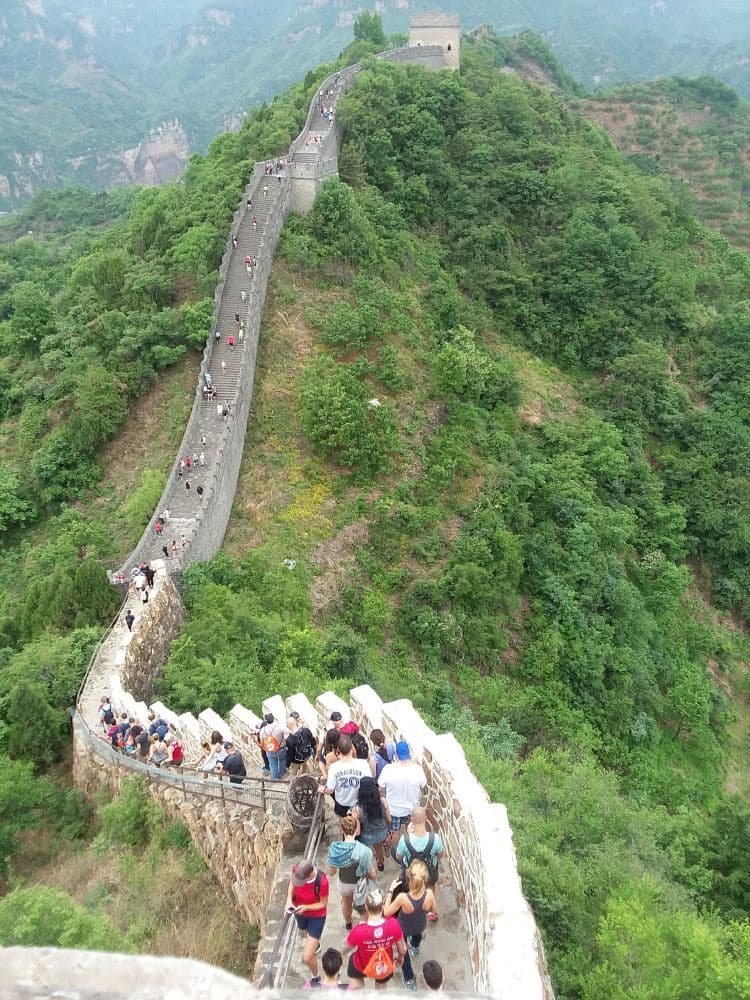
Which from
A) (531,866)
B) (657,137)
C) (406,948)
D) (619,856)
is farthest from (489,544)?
(657,137)

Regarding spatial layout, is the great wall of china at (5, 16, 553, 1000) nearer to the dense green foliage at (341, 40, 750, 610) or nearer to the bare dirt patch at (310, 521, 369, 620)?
the bare dirt patch at (310, 521, 369, 620)

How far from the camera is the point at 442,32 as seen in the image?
43.5 meters

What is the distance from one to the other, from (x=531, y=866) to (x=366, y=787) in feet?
14.2

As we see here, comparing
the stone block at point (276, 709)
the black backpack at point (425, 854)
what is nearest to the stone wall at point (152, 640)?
the stone block at point (276, 709)

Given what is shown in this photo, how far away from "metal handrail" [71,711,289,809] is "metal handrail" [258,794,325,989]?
0.78 meters

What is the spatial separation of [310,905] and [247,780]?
3464 mm

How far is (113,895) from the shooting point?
1018 cm

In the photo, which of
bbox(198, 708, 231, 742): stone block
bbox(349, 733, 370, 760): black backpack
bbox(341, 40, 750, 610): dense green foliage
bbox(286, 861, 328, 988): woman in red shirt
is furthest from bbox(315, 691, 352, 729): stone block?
bbox(341, 40, 750, 610): dense green foliage

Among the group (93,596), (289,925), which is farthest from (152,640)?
(289,925)

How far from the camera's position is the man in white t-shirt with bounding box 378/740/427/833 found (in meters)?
7.11

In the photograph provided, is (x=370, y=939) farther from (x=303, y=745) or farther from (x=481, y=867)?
(x=303, y=745)

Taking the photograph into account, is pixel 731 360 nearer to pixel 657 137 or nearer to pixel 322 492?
pixel 322 492

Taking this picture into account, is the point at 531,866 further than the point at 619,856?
No

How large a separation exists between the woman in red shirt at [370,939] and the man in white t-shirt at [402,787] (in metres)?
1.24
